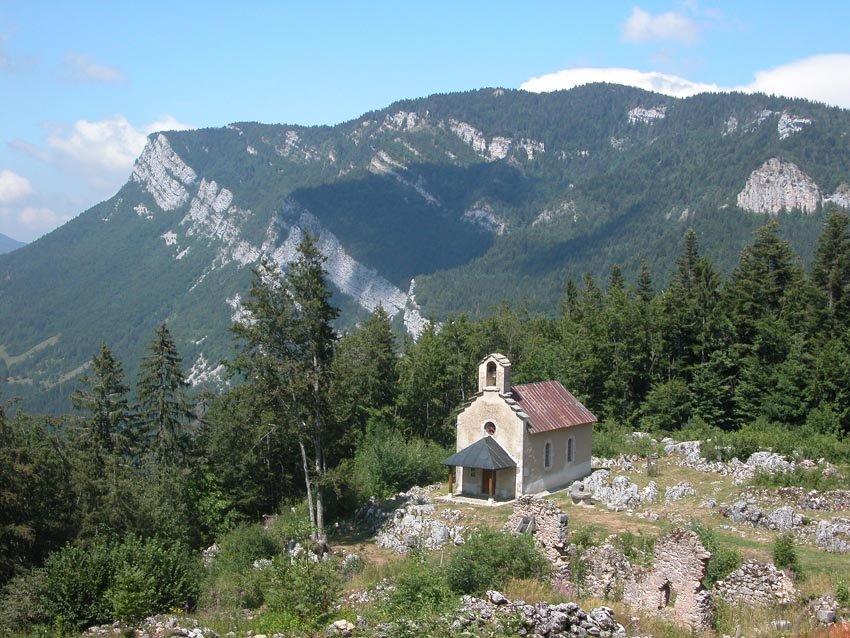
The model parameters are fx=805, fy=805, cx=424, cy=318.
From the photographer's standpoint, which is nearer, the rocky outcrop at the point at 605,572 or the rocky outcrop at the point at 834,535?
the rocky outcrop at the point at 605,572

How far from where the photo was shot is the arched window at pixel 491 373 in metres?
36.9

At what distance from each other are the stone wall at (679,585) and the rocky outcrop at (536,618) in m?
3.04

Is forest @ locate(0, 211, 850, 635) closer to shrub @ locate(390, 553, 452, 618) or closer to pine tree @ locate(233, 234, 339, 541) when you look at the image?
pine tree @ locate(233, 234, 339, 541)

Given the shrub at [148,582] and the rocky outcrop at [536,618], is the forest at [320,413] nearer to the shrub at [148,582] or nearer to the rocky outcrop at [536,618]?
the shrub at [148,582]

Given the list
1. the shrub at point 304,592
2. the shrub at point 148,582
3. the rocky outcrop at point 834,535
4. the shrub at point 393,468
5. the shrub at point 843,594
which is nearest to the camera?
the shrub at point 304,592

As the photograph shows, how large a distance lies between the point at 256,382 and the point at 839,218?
38514 mm

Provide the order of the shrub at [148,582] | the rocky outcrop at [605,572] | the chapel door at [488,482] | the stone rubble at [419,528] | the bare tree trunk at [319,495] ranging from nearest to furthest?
the shrub at [148,582] < the rocky outcrop at [605,572] < the stone rubble at [419,528] < the bare tree trunk at [319,495] < the chapel door at [488,482]

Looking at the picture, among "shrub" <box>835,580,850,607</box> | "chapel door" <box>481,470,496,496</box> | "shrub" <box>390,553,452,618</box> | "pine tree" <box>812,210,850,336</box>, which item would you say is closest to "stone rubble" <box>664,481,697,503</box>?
"chapel door" <box>481,470,496,496</box>

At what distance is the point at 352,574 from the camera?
24.3 m

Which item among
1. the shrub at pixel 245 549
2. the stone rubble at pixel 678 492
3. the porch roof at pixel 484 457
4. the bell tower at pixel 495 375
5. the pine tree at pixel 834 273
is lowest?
the shrub at pixel 245 549

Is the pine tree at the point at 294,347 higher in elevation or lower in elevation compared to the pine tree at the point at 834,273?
lower

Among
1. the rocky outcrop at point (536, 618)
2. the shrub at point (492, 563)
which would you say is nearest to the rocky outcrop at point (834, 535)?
the shrub at point (492, 563)

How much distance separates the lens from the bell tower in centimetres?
3647

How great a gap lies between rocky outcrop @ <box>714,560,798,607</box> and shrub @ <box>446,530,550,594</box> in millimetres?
4590
